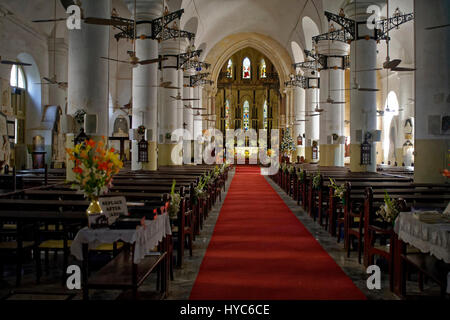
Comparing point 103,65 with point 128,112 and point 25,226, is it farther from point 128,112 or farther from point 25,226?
point 128,112

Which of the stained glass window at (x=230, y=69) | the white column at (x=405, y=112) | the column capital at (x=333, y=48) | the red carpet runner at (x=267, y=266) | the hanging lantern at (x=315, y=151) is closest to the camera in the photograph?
the red carpet runner at (x=267, y=266)

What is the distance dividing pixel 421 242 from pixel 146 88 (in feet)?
39.1

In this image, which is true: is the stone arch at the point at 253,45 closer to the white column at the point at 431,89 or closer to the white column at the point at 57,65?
the white column at the point at 57,65

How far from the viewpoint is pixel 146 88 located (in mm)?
14117

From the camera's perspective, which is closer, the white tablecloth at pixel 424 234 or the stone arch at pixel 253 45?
the white tablecloth at pixel 424 234

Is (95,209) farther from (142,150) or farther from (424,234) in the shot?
(142,150)

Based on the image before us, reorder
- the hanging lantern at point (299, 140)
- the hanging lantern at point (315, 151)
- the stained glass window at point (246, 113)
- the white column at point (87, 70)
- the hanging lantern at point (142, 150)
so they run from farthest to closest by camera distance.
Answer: the stained glass window at point (246, 113), the hanging lantern at point (299, 140), the hanging lantern at point (315, 151), the hanging lantern at point (142, 150), the white column at point (87, 70)

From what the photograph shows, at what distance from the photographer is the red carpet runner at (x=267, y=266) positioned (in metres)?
4.27

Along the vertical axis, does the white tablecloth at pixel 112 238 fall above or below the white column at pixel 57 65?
below

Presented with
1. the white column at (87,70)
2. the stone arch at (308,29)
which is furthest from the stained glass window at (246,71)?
the white column at (87,70)

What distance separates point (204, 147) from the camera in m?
30.5

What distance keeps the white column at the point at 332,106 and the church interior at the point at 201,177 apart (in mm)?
68

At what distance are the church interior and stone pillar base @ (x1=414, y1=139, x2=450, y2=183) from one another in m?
0.03
